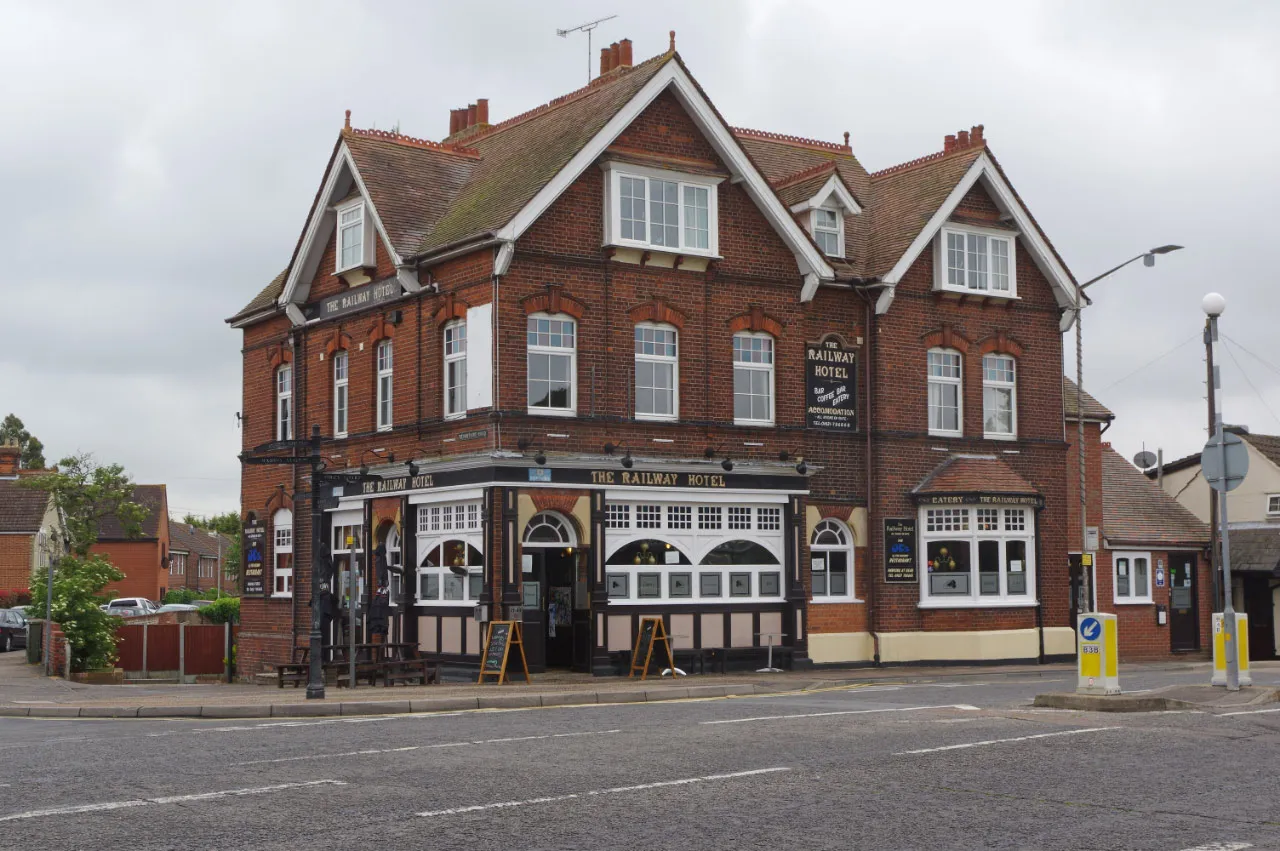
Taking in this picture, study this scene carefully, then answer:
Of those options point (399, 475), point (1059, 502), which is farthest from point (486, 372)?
point (1059, 502)

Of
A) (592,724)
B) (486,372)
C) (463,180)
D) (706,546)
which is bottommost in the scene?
(592,724)

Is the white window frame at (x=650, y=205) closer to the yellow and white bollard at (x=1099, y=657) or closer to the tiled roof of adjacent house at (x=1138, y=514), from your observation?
the yellow and white bollard at (x=1099, y=657)

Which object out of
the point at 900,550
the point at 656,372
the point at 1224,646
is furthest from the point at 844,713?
the point at 900,550

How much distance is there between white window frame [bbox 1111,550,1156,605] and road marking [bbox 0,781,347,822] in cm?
2823

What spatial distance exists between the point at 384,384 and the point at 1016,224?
13.5 metres

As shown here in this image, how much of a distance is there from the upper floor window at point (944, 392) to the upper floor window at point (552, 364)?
8.48m

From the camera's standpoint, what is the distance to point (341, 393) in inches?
1255

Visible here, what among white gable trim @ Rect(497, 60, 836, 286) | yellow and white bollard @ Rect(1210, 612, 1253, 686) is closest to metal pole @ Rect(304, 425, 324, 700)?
white gable trim @ Rect(497, 60, 836, 286)

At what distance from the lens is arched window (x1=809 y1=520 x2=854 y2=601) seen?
30625mm

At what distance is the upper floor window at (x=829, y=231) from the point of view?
3173 cm

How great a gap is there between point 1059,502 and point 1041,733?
19.0 m

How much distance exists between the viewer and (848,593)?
3098cm

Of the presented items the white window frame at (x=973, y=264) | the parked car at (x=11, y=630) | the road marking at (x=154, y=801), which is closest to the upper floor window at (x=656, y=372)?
the white window frame at (x=973, y=264)

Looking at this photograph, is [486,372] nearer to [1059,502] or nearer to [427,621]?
[427,621]
